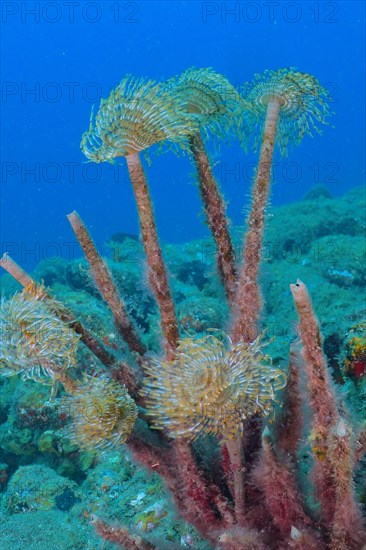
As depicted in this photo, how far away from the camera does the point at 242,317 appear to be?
2.74m

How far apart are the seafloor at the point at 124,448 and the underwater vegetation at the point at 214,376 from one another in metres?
0.19

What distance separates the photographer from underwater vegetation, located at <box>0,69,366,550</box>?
79.0 inches

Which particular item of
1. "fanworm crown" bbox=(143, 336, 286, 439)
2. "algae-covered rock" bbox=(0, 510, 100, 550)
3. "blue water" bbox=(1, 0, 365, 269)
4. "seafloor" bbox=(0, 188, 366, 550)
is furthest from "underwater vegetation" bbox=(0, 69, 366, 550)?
"blue water" bbox=(1, 0, 365, 269)

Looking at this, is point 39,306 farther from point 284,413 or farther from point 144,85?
point 284,413

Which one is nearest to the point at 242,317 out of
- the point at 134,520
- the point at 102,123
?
the point at 102,123

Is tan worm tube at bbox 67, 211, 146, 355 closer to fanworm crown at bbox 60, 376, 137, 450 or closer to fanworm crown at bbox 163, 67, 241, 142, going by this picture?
fanworm crown at bbox 60, 376, 137, 450

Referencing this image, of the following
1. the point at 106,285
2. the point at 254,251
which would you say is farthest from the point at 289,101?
the point at 106,285

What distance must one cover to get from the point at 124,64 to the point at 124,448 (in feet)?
528

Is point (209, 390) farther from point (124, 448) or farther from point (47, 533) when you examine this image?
point (47, 533)

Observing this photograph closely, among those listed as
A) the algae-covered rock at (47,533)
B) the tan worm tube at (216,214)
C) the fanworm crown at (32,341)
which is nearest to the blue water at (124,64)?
the algae-covered rock at (47,533)

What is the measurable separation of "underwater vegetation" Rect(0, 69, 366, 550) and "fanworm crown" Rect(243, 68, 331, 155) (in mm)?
10

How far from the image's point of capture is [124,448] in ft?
8.84

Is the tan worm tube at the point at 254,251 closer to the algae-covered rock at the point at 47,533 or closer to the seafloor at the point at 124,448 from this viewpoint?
the seafloor at the point at 124,448

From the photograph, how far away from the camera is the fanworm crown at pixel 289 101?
299 cm
